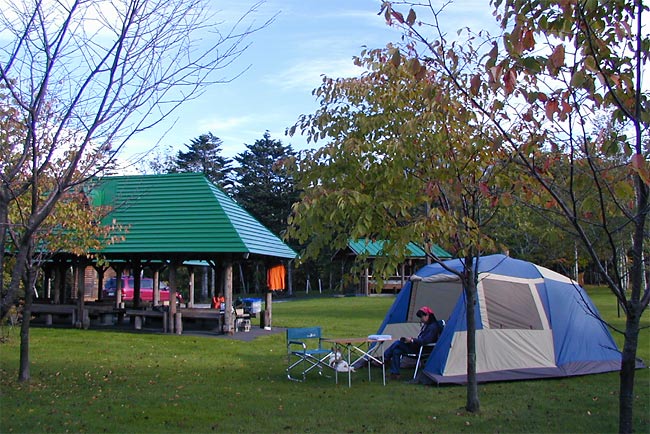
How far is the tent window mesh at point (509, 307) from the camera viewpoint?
10.9 meters

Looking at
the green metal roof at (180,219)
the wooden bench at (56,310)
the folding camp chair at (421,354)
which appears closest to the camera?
the folding camp chair at (421,354)

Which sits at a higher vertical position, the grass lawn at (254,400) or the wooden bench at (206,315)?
the wooden bench at (206,315)

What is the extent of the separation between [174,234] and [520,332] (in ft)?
36.1

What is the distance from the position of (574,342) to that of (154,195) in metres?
13.5

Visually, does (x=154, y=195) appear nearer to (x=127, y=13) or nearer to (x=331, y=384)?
(x=331, y=384)

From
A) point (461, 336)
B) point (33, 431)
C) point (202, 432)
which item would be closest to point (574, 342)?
point (461, 336)

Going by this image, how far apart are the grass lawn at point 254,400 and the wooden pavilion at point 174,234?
4.84m

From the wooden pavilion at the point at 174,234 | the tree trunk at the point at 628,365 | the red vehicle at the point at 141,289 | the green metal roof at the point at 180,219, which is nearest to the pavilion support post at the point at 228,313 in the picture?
the wooden pavilion at the point at 174,234

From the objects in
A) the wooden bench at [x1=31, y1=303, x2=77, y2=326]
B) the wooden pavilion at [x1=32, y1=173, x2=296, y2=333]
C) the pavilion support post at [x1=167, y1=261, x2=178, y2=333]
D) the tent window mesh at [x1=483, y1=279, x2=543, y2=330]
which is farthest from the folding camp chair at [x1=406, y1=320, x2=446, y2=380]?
the wooden bench at [x1=31, y1=303, x2=77, y2=326]

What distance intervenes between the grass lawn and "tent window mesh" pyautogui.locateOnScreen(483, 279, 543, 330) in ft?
3.43

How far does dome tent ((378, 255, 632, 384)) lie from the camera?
407 inches

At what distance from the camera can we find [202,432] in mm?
7086

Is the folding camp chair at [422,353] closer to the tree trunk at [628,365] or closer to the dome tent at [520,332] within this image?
the dome tent at [520,332]

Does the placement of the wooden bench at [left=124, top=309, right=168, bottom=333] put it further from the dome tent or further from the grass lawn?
the dome tent
